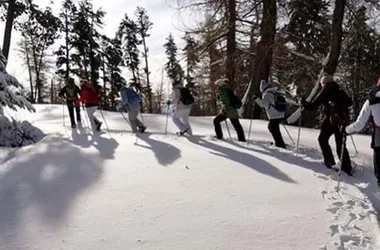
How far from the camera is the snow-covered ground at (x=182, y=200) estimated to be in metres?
4.77

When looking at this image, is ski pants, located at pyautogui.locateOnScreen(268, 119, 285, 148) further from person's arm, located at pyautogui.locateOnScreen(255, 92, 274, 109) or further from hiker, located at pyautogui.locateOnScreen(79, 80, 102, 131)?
hiker, located at pyautogui.locateOnScreen(79, 80, 102, 131)

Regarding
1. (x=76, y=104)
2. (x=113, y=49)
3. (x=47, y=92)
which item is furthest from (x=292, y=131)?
(x=47, y=92)

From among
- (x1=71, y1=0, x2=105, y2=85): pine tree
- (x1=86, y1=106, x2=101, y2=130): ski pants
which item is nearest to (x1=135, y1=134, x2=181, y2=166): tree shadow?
(x1=86, y1=106, x2=101, y2=130): ski pants

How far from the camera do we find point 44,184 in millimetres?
6758

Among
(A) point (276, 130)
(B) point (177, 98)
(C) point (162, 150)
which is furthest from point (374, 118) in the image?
(B) point (177, 98)

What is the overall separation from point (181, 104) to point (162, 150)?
7.74 feet

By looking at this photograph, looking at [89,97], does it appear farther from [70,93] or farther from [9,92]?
[9,92]

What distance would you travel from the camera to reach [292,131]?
1338cm

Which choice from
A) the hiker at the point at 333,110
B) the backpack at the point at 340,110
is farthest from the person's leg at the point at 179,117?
the backpack at the point at 340,110

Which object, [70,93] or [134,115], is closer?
[134,115]

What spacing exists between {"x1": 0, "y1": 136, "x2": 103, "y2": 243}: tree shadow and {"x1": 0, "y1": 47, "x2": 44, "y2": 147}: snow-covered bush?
2882 mm

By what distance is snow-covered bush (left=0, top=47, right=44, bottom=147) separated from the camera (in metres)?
12.1

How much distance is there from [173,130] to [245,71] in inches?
344

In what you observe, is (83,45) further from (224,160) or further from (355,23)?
(224,160)
